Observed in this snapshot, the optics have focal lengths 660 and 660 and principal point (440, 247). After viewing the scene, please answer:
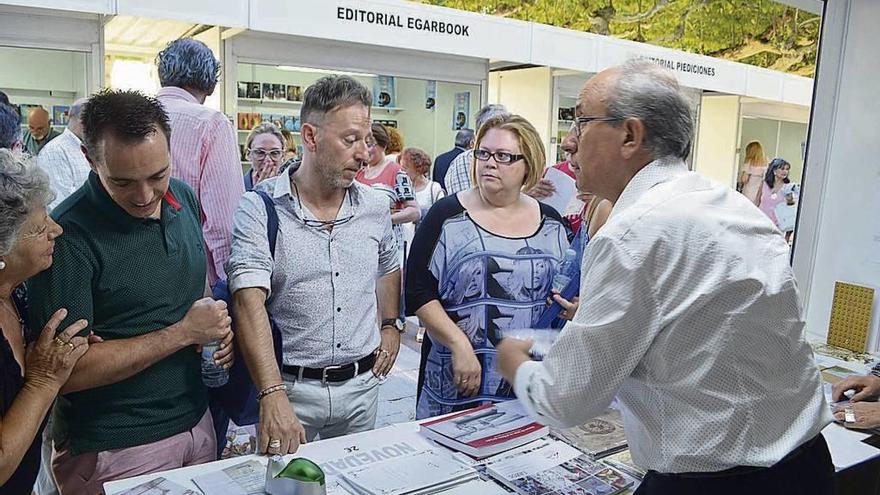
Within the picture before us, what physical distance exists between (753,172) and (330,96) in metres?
7.37

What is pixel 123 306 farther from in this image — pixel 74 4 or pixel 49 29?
pixel 49 29

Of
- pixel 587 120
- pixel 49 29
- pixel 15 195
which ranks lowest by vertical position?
pixel 15 195

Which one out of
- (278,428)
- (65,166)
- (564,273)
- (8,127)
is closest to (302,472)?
(278,428)

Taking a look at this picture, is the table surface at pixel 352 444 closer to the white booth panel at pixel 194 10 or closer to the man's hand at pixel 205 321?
the man's hand at pixel 205 321

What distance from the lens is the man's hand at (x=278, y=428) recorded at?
5.60 feet

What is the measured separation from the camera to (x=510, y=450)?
178 cm

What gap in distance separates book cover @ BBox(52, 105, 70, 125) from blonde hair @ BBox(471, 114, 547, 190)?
445cm

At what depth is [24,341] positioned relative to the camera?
149 centimetres

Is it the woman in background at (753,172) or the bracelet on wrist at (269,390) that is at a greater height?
the woman in background at (753,172)

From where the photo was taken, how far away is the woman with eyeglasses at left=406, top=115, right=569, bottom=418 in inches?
86.0

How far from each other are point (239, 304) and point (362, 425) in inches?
23.1

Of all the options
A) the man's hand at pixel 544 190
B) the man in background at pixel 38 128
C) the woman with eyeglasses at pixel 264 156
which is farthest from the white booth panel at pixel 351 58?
the man's hand at pixel 544 190

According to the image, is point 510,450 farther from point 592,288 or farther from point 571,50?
point 571,50

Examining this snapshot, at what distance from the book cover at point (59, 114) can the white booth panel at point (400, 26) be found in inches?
70.1
